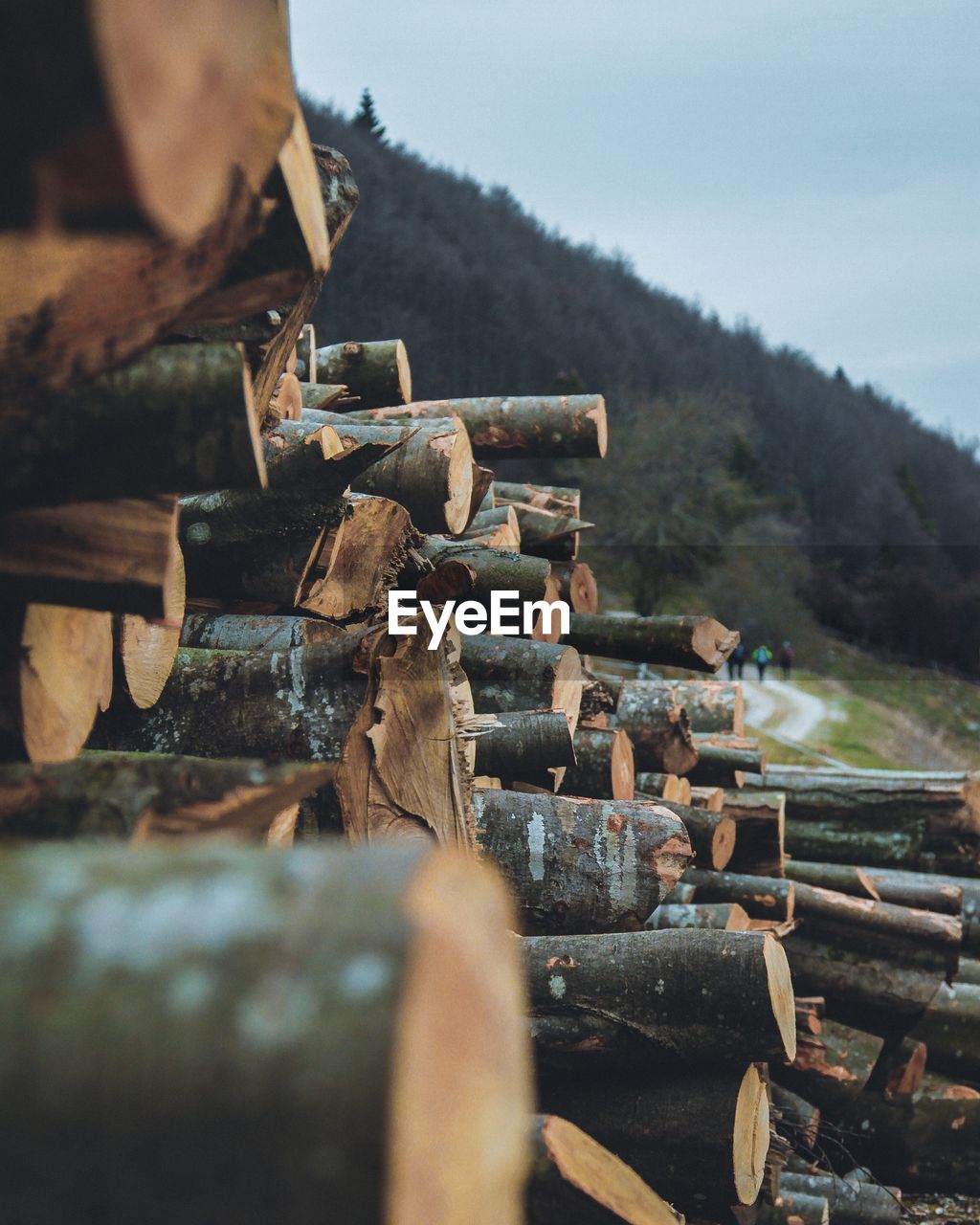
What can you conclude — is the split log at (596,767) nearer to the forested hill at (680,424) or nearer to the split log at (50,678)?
the split log at (50,678)

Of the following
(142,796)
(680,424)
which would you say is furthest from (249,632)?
(680,424)

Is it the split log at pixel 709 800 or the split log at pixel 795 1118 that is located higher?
the split log at pixel 709 800

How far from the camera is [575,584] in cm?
706

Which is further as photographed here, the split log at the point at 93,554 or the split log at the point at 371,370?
the split log at the point at 371,370

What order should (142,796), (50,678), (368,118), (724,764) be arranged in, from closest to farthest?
(142,796) → (50,678) → (724,764) → (368,118)

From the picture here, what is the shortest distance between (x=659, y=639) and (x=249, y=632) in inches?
105

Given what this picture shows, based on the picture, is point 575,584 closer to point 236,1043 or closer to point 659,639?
point 659,639

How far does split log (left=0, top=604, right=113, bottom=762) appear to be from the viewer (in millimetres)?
1898

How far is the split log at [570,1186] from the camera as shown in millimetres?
2209

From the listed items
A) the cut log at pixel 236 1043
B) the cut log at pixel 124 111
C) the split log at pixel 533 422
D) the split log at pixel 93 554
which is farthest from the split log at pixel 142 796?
the split log at pixel 533 422

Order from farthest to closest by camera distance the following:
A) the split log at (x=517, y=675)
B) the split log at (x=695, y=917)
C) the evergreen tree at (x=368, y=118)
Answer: the evergreen tree at (x=368, y=118) → the split log at (x=517, y=675) → the split log at (x=695, y=917)

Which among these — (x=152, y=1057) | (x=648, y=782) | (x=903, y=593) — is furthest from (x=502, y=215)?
(x=152, y=1057)

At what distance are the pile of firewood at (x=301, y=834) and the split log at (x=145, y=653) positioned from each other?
1 centimetres

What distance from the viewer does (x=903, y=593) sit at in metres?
49.7
